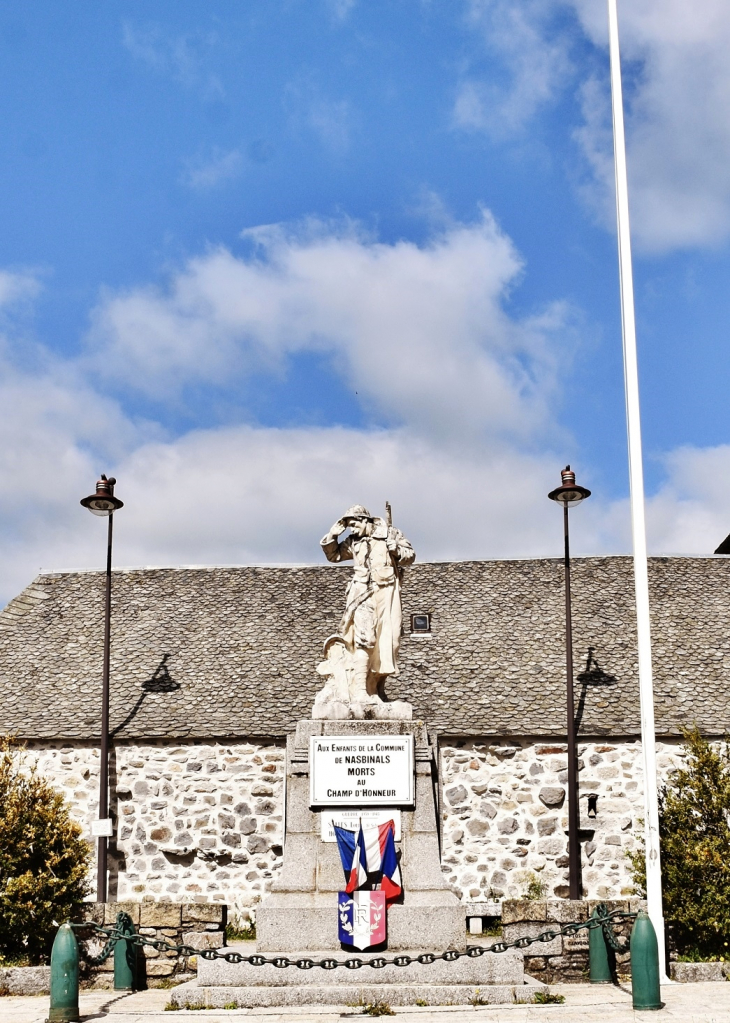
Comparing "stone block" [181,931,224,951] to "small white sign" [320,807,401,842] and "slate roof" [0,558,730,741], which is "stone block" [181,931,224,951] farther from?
"slate roof" [0,558,730,741]

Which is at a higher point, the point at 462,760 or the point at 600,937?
the point at 462,760

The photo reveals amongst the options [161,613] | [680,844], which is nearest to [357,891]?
[680,844]

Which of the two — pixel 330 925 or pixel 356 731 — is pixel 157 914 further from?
pixel 356 731

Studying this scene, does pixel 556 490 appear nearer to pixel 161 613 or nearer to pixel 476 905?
pixel 476 905

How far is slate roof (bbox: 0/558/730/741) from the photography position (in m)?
16.4

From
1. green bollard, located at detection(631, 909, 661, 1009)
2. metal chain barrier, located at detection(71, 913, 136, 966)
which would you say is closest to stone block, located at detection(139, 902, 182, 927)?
metal chain barrier, located at detection(71, 913, 136, 966)

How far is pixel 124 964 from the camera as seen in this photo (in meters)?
10.0

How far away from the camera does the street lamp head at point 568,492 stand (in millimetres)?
14688

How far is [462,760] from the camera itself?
52.7 ft

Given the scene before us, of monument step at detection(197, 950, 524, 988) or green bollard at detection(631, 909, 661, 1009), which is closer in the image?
green bollard at detection(631, 909, 661, 1009)

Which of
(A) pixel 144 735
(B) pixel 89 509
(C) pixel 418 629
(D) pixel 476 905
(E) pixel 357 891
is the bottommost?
(D) pixel 476 905

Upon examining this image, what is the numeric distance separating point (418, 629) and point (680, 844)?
801 centimetres

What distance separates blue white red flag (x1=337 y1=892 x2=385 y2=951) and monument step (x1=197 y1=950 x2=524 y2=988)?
0.50 ft

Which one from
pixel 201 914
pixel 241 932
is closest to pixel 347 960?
pixel 201 914
